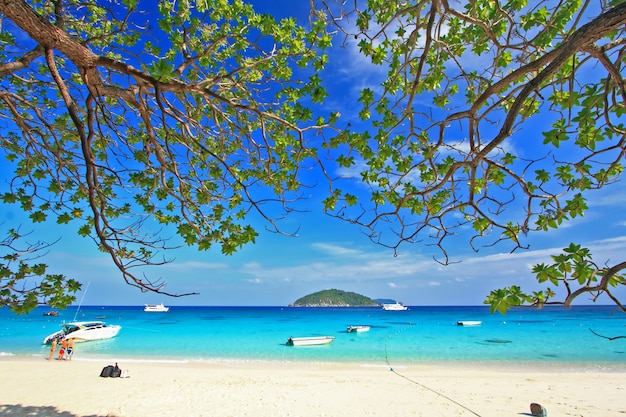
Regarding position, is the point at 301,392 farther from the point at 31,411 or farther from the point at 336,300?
the point at 336,300

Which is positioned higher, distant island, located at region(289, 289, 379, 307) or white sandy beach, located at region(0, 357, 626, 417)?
distant island, located at region(289, 289, 379, 307)

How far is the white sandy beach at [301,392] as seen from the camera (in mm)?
8539

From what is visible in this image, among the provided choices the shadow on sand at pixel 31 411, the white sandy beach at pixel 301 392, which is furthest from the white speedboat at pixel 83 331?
the shadow on sand at pixel 31 411

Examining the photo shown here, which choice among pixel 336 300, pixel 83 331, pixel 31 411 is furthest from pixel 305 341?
pixel 336 300

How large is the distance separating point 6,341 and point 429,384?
96.1 ft

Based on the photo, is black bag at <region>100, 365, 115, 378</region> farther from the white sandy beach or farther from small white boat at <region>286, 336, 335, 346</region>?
small white boat at <region>286, 336, 335, 346</region>

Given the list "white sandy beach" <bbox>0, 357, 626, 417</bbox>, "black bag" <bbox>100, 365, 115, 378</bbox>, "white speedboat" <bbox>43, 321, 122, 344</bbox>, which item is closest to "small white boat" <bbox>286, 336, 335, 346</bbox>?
"white sandy beach" <bbox>0, 357, 626, 417</bbox>

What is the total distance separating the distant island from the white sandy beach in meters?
166

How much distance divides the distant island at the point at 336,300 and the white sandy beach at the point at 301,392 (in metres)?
166

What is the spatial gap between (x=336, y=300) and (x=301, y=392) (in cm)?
17193

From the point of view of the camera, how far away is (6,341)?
83.2 feet

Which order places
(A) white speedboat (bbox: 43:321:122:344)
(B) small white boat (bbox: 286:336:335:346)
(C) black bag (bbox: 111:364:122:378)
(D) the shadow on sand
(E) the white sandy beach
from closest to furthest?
(D) the shadow on sand
(E) the white sandy beach
(C) black bag (bbox: 111:364:122:378)
(A) white speedboat (bbox: 43:321:122:344)
(B) small white boat (bbox: 286:336:335:346)

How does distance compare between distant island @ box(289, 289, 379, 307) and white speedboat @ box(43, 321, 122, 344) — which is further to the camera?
distant island @ box(289, 289, 379, 307)

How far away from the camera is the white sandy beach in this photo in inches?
336
